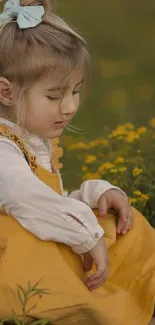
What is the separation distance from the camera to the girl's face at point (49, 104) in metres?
3.87

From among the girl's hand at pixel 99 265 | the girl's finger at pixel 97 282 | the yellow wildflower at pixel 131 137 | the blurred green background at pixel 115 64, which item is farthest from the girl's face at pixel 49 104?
the blurred green background at pixel 115 64

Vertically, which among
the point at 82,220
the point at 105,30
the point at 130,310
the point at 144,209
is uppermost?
the point at 82,220

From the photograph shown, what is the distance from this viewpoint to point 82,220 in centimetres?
368

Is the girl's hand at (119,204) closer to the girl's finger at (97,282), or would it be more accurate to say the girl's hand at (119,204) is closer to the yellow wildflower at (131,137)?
the girl's finger at (97,282)

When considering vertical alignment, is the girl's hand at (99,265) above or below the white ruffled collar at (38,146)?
below

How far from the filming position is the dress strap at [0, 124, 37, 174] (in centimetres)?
384

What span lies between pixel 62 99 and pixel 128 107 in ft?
11.5

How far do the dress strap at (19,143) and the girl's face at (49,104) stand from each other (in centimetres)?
9

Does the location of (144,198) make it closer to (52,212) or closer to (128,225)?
(128,225)

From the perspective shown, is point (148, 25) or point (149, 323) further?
point (148, 25)

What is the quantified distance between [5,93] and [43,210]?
1.68 ft

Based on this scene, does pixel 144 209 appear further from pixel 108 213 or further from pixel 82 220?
pixel 82 220

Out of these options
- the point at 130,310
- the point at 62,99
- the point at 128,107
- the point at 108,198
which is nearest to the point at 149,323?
the point at 130,310

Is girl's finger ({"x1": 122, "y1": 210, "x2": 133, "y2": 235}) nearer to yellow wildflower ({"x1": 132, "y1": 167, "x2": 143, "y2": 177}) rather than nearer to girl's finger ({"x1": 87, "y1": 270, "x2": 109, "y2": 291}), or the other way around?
girl's finger ({"x1": 87, "y1": 270, "x2": 109, "y2": 291})
